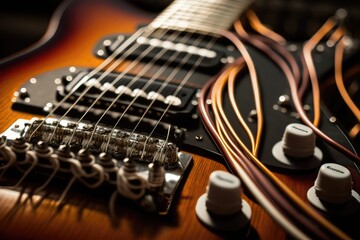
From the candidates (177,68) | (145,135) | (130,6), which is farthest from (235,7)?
(145,135)

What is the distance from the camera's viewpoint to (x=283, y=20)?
1754 mm

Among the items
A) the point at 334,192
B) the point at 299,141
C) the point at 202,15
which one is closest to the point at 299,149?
the point at 299,141

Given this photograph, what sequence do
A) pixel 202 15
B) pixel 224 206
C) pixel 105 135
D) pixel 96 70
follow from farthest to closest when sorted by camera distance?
pixel 202 15, pixel 96 70, pixel 105 135, pixel 224 206

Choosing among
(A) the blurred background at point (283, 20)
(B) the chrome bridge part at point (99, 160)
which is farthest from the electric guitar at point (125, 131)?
(A) the blurred background at point (283, 20)

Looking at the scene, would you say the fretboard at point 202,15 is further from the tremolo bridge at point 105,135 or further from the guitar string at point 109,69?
the tremolo bridge at point 105,135

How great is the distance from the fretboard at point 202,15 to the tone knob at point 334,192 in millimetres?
670

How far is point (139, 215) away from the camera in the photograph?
0.59m

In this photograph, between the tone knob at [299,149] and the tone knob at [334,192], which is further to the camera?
the tone knob at [299,149]

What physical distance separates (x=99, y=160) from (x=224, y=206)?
0.63ft

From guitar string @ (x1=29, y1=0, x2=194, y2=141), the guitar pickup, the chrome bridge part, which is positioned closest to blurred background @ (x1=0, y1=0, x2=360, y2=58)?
guitar string @ (x1=29, y1=0, x2=194, y2=141)

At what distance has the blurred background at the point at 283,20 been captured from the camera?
4.14 ft

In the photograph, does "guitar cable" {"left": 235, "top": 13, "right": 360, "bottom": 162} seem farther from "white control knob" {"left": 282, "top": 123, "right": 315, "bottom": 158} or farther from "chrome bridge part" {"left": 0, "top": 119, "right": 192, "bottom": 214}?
"chrome bridge part" {"left": 0, "top": 119, "right": 192, "bottom": 214}

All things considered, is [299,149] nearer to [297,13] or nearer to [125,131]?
[125,131]

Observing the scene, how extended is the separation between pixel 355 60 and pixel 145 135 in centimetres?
73
